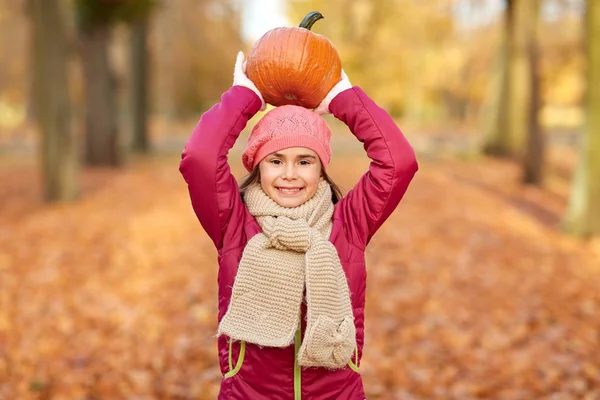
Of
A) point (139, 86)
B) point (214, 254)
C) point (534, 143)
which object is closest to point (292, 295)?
point (214, 254)

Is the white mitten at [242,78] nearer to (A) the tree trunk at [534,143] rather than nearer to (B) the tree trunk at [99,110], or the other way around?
(A) the tree trunk at [534,143]

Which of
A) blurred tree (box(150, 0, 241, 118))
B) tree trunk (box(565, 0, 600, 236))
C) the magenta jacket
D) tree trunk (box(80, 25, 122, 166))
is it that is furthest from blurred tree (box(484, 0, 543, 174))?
blurred tree (box(150, 0, 241, 118))

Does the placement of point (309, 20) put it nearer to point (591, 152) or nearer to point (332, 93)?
point (332, 93)

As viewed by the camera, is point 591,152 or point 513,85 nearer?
point 591,152

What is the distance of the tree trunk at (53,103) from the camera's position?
36.7 ft

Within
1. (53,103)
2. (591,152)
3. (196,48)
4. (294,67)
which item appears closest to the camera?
(294,67)

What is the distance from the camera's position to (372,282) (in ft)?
24.9

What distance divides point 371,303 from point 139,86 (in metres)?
14.1

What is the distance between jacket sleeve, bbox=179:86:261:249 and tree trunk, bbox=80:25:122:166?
13969 millimetres

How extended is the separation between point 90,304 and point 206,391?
2.33m

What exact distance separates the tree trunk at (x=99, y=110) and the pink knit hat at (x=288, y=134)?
14.0m

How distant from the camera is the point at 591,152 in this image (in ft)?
31.2

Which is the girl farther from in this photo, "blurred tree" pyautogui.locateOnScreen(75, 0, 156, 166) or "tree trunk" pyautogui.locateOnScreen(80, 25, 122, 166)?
"tree trunk" pyautogui.locateOnScreen(80, 25, 122, 166)

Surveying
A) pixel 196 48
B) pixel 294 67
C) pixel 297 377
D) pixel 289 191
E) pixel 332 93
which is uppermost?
pixel 196 48
